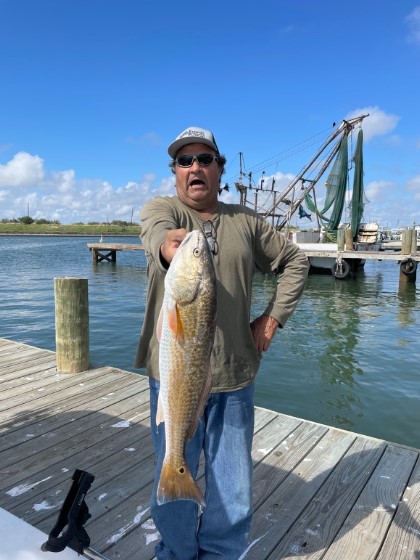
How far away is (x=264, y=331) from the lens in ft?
8.40

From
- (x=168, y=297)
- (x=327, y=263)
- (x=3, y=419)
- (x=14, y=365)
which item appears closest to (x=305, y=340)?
(x=14, y=365)

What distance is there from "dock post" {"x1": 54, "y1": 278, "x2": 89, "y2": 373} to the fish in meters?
4.40

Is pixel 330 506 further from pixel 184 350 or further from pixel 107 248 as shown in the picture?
pixel 107 248

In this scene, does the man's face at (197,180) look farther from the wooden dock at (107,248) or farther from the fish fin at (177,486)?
the wooden dock at (107,248)

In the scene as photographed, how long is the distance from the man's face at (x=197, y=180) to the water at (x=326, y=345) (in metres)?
5.34

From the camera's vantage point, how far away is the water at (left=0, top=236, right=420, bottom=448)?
7.61 m

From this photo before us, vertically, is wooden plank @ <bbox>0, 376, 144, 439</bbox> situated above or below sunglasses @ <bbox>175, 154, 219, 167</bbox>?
below

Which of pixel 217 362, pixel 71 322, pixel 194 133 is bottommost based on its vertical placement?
pixel 71 322

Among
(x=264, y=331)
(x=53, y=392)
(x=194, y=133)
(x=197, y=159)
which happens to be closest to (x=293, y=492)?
(x=264, y=331)

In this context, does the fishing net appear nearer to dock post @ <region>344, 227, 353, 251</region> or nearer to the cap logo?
dock post @ <region>344, 227, 353, 251</region>

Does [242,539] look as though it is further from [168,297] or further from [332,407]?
[332,407]

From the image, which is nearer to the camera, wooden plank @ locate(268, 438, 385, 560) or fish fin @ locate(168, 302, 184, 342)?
fish fin @ locate(168, 302, 184, 342)

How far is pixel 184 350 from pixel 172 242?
20.2 inches

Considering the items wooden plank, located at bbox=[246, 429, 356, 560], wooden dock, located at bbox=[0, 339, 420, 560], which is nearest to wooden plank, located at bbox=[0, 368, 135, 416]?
wooden dock, located at bbox=[0, 339, 420, 560]
